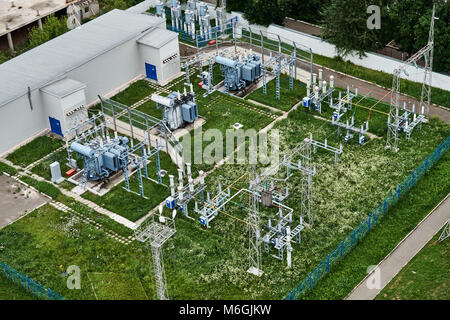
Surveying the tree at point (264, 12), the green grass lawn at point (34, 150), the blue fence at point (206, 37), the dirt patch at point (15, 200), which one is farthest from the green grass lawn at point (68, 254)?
the tree at point (264, 12)

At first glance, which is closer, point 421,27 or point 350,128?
point 350,128

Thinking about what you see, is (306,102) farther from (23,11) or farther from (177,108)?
(23,11)

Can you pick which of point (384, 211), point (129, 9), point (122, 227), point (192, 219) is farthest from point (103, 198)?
point (129, 9)

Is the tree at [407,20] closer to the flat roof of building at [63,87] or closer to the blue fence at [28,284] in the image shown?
the flat roof of building at [63,87]

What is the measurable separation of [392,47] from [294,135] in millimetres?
19205

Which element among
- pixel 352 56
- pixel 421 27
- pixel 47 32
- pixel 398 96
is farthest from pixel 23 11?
pixel 398 96

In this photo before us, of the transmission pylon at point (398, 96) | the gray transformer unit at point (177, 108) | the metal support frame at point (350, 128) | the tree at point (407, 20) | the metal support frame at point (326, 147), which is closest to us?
the transmission pylon at point (398, 96)

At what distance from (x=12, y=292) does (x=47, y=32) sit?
3562 cm

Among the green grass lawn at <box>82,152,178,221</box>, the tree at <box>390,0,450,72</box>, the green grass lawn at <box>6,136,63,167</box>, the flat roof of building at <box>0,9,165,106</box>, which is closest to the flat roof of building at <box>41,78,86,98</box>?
the flat roof of building at <box>0,9,165,106</box>

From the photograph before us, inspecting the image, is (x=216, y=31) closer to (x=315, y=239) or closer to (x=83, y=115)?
(x=83, y=115)

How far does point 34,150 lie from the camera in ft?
204

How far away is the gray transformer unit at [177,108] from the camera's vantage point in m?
62.7

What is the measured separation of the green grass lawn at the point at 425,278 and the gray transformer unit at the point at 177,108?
23.9 meters

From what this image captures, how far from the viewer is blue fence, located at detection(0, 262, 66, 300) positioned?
153ft
